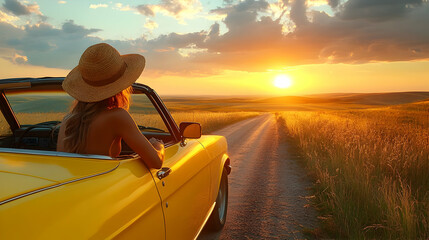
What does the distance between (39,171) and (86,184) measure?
236mm

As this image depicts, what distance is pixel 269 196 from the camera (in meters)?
5.37

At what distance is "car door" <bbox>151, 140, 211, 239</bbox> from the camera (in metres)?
2.05

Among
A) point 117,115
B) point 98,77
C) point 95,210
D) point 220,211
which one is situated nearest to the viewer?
point 95,210

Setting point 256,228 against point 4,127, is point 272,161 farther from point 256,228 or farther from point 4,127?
point 4,127

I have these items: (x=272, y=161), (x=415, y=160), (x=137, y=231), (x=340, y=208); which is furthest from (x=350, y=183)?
(x=137, y=231)

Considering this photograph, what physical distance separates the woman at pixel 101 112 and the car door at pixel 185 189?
0.66ft

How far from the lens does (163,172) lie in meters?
2.10

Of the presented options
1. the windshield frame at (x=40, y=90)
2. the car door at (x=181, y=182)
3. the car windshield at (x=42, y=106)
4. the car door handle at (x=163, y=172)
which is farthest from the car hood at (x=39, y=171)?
the car windshield at (x=42, y=106)

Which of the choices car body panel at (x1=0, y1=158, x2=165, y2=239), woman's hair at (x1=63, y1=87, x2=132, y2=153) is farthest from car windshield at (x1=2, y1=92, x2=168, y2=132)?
car body panel at (x1=0, y1=158, x2=165, y2=239)

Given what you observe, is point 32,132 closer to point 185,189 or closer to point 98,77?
point 98,77

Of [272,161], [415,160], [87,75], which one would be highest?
[87,75]

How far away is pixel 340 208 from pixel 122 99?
3.20 meters

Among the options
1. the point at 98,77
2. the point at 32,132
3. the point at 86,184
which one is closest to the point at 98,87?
the point at 98,77

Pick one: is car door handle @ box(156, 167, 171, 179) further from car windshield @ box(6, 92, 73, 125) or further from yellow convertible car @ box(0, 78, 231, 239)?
car windshield @ box(6, 92, 73, 125)
